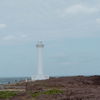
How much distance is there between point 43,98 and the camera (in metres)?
11.1

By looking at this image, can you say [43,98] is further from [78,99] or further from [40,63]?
[40,63]

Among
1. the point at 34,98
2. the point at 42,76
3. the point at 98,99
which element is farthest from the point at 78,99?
the point at 42,76

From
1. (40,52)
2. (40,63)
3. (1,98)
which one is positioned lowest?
(1,98)

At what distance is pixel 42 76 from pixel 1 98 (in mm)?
18616

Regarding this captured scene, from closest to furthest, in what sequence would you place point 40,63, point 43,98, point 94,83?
point 43,98 → point 94,83 → point 40,63

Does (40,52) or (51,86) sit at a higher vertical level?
(40,52)

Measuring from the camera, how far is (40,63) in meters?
32.6

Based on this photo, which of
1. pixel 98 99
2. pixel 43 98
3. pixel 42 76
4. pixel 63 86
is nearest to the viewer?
pixel 98 99

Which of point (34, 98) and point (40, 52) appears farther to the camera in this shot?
point (40, 52)

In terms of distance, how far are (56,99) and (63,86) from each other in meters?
8.48

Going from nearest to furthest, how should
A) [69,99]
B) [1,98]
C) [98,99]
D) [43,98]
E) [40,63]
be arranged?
[98,99] < [69,99] < [43,98] < [1,98] < [40,63]

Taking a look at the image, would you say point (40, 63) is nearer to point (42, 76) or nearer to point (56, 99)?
point (42, 76)

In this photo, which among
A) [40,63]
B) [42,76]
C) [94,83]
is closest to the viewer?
[94,83]

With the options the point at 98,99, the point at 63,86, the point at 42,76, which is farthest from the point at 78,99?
the point at 42,76
